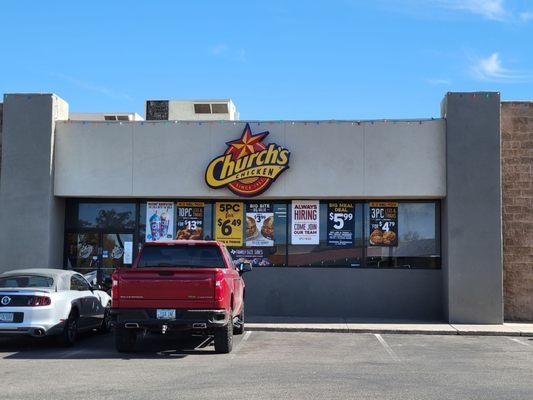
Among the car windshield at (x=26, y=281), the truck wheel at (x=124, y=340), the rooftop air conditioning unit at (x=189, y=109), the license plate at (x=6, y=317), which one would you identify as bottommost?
the truck wheel at (x=124, y=340)

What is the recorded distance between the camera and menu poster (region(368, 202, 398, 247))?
58.3 ft

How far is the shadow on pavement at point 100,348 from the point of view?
1093 centimetres

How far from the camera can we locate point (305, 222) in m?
17.9

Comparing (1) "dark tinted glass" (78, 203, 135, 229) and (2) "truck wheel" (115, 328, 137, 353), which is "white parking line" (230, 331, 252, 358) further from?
(1) "dark tinted glass" (78, 203, 135, 229)

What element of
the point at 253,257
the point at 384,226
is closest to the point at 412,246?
the point at 384,226

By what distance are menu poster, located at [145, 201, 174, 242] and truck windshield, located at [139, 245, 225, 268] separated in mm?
6216

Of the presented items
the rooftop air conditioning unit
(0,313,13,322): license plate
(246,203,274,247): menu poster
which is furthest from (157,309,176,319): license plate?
the rooftop air conditioning unit

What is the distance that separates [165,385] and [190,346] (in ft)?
12.9

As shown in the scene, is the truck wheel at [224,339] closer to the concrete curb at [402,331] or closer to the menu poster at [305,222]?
the concrete curb at [402,331]

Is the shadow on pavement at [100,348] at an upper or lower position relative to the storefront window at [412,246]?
lower

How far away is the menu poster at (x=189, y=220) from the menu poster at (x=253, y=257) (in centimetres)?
119

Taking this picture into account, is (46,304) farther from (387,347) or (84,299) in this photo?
(387,347)

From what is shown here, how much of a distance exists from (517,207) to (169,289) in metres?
10.7

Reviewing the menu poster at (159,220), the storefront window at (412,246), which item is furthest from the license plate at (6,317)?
the storefront window at (412,246)
